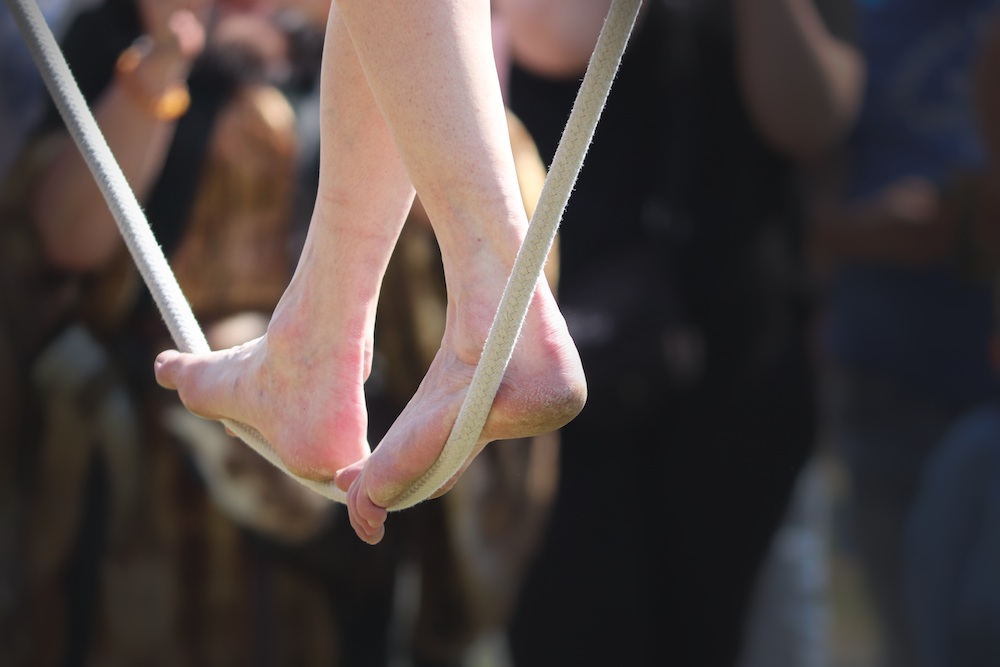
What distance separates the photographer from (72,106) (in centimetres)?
86

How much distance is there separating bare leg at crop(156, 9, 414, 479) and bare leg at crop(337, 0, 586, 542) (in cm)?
6

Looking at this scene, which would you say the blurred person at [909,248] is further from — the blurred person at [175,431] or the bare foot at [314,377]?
the bare foot at [314,377]

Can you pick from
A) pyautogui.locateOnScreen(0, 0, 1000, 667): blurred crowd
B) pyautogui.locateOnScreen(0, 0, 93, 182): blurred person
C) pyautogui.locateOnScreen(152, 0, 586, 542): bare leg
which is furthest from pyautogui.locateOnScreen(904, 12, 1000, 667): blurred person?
pyautogui.locateOnScreen(0, 0, 93, 182): blurred person

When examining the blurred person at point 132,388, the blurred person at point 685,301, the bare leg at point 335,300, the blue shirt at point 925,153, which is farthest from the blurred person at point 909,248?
the bare leg at point 335,300

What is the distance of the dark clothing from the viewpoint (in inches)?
59.9

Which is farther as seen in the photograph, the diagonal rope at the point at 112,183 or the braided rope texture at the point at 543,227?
the diagonal rope at the point at 112,183

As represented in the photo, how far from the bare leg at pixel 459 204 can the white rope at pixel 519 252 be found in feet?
0.06

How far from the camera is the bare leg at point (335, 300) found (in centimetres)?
80

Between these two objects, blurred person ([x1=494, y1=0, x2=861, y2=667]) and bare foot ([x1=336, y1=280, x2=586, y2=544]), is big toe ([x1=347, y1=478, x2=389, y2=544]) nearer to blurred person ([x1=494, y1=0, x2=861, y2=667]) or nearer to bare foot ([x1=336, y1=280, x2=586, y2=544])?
bare foot ([x1=336, y1=280, x2=586, y2=544])

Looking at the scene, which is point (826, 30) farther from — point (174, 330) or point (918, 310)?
point (174, 330)

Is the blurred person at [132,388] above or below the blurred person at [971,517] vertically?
above

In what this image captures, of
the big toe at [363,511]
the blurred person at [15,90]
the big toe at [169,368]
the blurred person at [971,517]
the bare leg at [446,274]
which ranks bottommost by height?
the blurred person at [971,517]

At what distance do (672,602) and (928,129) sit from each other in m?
0.67

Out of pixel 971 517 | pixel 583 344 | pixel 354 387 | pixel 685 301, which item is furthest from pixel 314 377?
pixel 971 517
